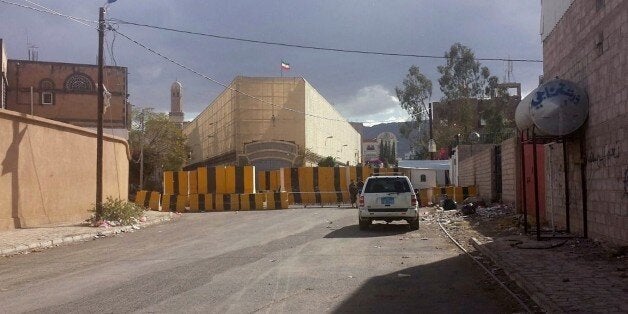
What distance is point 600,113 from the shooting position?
11508mm

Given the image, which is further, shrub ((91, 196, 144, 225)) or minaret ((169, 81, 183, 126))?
minaret ((169, 81, 183, 126))

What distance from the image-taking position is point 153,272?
397 inches

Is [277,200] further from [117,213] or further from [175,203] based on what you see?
[117,213]

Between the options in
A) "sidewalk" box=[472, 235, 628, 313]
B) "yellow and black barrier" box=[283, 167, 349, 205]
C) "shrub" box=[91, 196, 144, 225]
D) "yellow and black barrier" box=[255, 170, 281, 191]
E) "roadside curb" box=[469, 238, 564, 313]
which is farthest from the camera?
"yellow and black barrier" box=[255, 170, 281, 191]

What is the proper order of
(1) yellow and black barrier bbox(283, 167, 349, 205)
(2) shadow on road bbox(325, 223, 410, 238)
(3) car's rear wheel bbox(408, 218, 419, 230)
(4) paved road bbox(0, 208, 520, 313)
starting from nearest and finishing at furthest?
1. (4) paved road bbox(0, 208, 520, 313)
2. (2) shadow on road bbox(325, 223, 410, 238)
3. (3) car's rear wheel bbox(408, 218, 419, 230)
4. (1) yellow and black barrier bbox(283, 167, 349, 205)

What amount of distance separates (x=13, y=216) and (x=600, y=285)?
1608 centimetres

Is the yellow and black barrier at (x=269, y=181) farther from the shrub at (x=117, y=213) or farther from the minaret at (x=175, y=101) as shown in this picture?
the minaret at (x=175, y=101)

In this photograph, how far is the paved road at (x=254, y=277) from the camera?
7.38 metres

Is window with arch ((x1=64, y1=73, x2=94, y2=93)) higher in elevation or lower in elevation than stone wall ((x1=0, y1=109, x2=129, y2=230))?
higher

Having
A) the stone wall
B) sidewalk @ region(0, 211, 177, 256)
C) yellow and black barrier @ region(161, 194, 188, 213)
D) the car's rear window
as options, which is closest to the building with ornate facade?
yellow and black barrier @ region(161, 194, 188, 213)

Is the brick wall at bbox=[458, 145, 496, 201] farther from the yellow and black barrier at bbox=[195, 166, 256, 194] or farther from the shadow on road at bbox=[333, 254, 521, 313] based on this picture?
the shadow on road at bbox=[333, 254, 521, 313]

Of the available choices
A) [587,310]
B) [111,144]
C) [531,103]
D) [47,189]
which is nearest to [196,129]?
[111,144]

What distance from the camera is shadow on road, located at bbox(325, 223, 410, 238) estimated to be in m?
16.4

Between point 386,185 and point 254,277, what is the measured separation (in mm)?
9495
